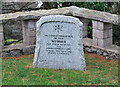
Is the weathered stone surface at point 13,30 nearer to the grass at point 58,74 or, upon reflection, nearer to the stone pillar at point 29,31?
the stone pillar at point 29,31

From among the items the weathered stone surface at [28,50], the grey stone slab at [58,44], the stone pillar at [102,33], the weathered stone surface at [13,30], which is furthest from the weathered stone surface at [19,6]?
the grey stone slab at [58,44]

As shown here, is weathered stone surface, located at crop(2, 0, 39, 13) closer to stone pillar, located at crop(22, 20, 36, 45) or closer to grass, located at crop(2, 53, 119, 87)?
stone pillar, located at crop(22, 20, 36, 45)

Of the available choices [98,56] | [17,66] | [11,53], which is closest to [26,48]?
[11,53]

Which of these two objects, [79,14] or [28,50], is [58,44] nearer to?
[28,50]

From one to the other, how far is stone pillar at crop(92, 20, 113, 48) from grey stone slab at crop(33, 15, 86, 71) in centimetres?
121

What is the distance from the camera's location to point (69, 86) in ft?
21.3

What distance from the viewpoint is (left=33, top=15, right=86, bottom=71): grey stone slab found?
7.45m

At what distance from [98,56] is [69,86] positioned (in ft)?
7.41

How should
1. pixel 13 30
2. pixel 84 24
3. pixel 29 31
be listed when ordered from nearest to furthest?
pixel 29 31, pixel 84 24, pixel 13 30

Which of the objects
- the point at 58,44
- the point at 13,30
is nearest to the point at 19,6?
the point at 13,30

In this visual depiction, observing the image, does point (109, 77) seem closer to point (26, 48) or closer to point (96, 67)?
point (96, 67)

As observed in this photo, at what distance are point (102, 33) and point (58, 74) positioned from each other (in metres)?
1.86

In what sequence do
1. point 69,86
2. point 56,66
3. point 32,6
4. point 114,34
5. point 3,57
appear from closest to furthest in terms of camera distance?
point 69,86 → point 56,66 → point 3,57 → point 114,34 → point 32,6

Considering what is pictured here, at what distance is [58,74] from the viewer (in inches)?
281
